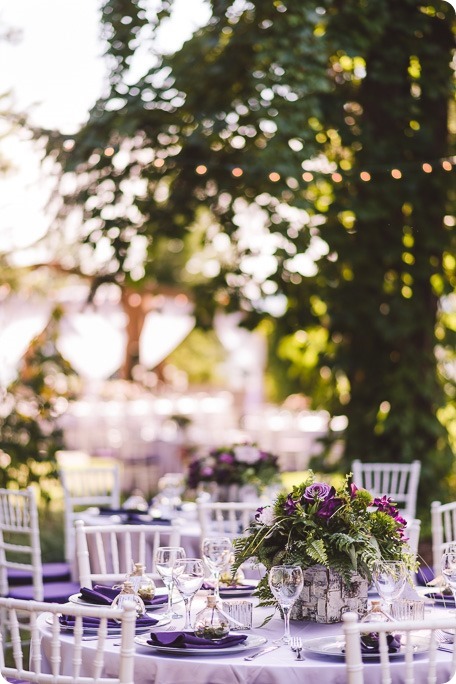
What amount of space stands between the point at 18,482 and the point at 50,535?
1321 mm

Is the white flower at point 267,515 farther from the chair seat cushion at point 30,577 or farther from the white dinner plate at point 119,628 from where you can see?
the chair seat cushion at point 30,577

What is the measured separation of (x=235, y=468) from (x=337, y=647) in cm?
297

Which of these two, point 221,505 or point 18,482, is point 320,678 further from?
point 18,482

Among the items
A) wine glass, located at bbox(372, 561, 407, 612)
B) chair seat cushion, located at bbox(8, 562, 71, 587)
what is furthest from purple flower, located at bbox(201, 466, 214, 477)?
wine glass, located at bbox(372, 561, 407, 612)

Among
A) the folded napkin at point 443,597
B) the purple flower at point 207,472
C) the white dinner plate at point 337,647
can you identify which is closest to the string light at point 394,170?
the purple flower at point 207,472

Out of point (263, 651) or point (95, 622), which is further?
point (95, 622)

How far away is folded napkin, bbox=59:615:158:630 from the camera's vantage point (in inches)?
113

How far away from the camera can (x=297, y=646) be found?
107 inches

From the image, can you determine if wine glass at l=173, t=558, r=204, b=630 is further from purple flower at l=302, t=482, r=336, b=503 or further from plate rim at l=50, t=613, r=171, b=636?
purple flower at l=302, t=482, r=336, b=503

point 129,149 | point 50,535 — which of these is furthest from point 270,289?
point 50,535

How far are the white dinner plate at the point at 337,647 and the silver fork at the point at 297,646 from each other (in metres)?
0.02

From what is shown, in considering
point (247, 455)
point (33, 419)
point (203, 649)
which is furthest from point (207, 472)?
point (203, 649)

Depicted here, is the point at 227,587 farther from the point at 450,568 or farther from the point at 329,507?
the point at 450,568

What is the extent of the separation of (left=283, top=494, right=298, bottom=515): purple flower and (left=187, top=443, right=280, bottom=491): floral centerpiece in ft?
7.96
